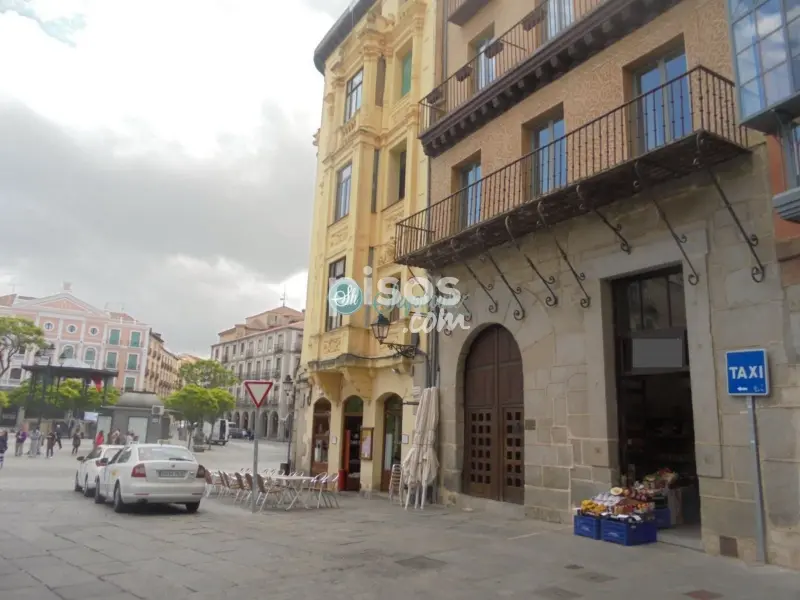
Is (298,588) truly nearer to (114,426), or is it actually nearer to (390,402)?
(390,402)

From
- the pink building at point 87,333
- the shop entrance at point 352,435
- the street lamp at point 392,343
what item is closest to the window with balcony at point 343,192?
the street lamp at point 392,343

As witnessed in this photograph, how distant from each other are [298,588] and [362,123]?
15.5m

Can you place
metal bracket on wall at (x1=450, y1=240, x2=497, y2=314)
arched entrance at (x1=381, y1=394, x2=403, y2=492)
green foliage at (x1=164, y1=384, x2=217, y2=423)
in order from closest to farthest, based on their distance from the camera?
metal bracket on wall at (x1=450, y1=240, x2=497, y2=314)
arched entrance at (x1=381, y1=394, x2=403, y2=492)
green foliage at (x1=164, y1=384, x2=217, y2=423)

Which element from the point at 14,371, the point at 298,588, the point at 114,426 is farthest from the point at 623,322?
the point at 14,371

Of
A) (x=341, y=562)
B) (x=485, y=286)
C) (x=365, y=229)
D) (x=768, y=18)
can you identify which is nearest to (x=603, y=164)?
(x=768, y=18)

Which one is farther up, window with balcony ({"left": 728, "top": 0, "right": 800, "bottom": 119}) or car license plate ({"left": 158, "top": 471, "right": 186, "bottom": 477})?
window with balcony ({"left": 728, "top": 0, "right": 800, "bottom": 119})

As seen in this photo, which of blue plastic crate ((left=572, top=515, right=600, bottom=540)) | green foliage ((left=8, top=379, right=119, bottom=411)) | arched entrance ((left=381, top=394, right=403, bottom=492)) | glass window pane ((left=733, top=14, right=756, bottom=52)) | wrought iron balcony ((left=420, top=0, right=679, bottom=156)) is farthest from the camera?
green foliage ((left=8, top=379, right=119, bottom=411))

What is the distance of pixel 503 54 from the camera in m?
14.1

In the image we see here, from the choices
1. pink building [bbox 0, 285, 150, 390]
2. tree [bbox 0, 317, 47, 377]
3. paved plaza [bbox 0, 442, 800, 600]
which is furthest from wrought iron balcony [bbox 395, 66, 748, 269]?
pink building [bbox 0, 285, 150, 390]

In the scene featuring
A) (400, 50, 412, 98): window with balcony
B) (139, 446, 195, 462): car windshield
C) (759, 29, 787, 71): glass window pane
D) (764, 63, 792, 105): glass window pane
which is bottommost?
(139, 446, 195, 462): car windshield

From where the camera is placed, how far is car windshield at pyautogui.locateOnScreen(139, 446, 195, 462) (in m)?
13.2

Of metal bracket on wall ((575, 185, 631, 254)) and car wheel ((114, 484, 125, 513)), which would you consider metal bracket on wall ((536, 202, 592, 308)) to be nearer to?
metal bracket on wall ((575, 185, 631, 254))

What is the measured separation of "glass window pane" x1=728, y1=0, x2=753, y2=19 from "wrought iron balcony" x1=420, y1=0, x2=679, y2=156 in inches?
80.2

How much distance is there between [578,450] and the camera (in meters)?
10.8
